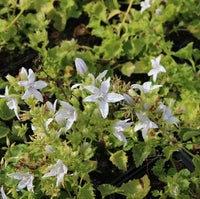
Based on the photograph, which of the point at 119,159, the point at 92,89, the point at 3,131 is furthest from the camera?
the point at 3,131

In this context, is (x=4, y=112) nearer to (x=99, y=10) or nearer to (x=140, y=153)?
(x=140, y=153)

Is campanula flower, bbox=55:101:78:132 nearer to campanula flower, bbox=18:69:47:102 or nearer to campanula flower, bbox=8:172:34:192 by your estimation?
campanula flower, bbox=18:69:47:102

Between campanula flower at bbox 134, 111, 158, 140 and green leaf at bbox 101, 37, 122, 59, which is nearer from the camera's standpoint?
campanula flower at bbox 134, 111, 158, 140

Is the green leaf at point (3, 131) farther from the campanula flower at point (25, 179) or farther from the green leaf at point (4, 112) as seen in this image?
the campanula flower at point (25, 179)

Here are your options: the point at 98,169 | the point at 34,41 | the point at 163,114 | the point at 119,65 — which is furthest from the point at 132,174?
the point at 34,41

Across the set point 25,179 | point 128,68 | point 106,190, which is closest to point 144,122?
point 106,190

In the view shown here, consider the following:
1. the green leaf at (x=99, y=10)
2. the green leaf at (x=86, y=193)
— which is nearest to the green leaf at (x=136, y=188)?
the green leaf at (x=86, y=193)

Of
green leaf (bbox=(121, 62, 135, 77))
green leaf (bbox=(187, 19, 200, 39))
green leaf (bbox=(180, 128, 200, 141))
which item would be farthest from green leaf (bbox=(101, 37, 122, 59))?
green leaf (bbox=(180, 128, 200, 141))
